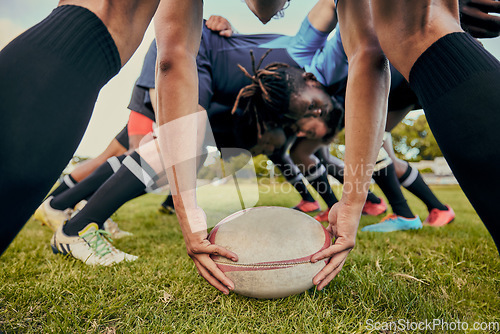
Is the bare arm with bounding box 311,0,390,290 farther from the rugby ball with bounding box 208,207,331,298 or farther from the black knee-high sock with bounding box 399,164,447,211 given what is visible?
the black knee-high sock with bounding box 399,164,447,211

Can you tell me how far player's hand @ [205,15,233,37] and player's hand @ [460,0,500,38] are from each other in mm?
2631

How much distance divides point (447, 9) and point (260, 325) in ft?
4.20

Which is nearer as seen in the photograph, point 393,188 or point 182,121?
point 182,121

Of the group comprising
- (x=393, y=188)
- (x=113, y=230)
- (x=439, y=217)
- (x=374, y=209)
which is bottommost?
(x=374, y=209)

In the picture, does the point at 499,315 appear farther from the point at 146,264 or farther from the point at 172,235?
the point at 172,235

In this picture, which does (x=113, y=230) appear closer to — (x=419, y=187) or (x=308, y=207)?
(x=308, y=207)

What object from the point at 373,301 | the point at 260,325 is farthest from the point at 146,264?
the point at 373,301

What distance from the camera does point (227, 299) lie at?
4.88 feet

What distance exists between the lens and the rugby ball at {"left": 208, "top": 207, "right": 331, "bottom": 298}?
1401 millimetres

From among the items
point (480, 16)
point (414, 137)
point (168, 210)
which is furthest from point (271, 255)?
point (414, 137)

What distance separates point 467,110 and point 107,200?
225 centimetres

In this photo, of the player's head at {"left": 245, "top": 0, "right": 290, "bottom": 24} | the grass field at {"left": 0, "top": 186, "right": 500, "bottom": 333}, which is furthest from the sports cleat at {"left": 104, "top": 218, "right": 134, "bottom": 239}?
the player's head at {"left": 245, "top": 0, "right": 290, "bottom": 24}

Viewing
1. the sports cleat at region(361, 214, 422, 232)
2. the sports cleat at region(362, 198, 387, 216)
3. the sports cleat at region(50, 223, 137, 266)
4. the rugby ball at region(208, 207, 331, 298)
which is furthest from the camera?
the sports cleat at region(362, 198, 387, 216)

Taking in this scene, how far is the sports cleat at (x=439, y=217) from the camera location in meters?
3.80
